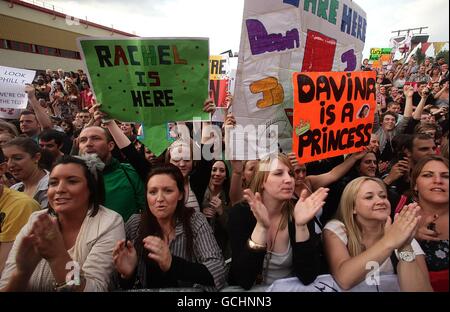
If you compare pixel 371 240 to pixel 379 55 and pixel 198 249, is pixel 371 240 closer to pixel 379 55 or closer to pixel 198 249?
pixel 198 249

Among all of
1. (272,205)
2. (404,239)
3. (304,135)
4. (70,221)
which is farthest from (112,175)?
(404,239)

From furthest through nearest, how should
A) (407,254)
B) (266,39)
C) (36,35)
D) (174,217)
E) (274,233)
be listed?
(36,35) < (266,39) < (174,217) < (274,233) < (407,254)

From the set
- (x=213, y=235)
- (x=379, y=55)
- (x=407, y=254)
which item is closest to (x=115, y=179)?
(x=213, y=235)

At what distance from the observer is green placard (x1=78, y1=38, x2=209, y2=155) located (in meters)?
2.55

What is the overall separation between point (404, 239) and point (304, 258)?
541 mm

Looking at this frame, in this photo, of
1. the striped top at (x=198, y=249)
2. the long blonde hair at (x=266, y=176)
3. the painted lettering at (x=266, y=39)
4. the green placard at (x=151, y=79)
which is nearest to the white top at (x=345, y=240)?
the long blonde hair at (x=266, y=176)

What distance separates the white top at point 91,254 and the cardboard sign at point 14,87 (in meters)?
3.76

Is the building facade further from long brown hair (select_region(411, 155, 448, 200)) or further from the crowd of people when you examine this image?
long brown hair (select_region(411, 155, 448, 200))

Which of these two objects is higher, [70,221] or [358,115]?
[358,115]

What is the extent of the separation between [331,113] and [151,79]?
1.58 metres

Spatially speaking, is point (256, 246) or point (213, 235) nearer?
point (256, 246)

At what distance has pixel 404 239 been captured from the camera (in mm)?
1625

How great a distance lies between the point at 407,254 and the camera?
1.67 meters
